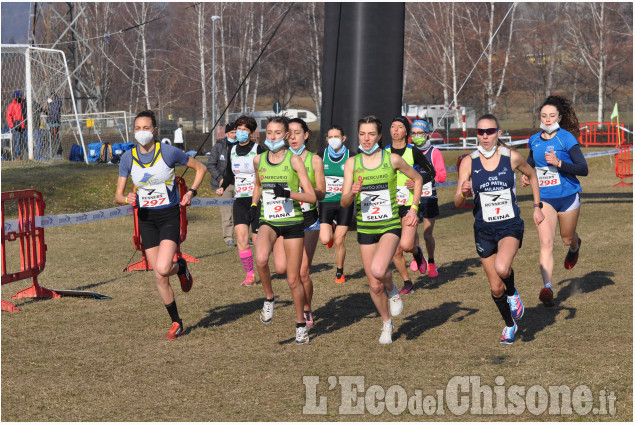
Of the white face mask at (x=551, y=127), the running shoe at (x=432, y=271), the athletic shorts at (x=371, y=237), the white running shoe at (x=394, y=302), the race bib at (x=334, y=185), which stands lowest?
A: the running shoe at (x=432, y=271)

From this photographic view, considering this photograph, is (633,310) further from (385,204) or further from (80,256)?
(80,256)

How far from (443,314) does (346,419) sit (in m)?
3.60

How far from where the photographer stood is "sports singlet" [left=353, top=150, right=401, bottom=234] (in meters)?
Answer: 7.65

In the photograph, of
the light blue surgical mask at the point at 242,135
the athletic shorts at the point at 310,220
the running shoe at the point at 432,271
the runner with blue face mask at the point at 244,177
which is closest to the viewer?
the athletic shorts at the point at 310,220

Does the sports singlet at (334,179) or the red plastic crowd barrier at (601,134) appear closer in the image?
the sports singlet at (334,179)

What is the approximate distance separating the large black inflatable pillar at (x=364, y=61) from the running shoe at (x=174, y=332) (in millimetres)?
8890

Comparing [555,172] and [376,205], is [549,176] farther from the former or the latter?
[376,205]

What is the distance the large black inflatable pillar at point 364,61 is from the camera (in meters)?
16.5

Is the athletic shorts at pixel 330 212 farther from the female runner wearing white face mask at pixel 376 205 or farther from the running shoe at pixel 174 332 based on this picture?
the running shoe at pixel 174 332

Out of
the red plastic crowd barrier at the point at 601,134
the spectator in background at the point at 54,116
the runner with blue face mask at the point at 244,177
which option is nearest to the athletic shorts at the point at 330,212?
the runner with blue face mask at the point at 244,177

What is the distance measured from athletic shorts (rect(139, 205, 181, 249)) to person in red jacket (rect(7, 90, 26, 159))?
1832 centimetres

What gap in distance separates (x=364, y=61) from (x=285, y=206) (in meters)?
9.16

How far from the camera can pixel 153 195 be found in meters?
7.98

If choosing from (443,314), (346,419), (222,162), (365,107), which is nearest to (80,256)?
(222,162)
